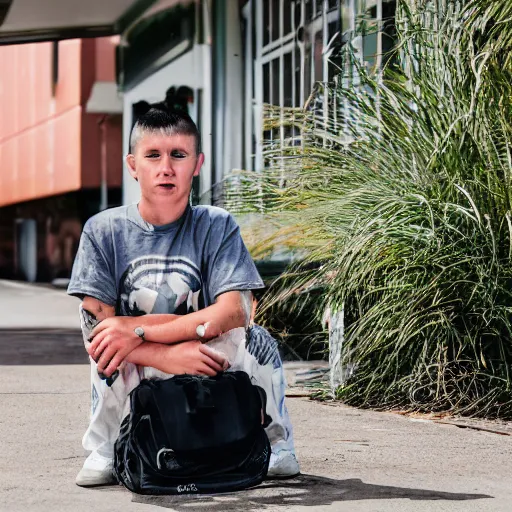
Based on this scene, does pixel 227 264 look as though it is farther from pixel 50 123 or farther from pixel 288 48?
pixel 50 123

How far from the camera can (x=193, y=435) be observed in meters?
4.10

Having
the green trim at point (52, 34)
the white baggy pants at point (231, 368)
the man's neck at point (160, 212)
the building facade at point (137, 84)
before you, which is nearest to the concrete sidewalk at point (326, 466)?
the white baggy pants at point (231, 368)

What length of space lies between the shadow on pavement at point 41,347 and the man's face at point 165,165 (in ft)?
14.6

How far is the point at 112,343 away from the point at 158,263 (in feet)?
1.08

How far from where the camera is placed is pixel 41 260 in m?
18.3

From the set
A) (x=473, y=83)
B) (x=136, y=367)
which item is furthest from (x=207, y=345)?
(x=473, y=83)

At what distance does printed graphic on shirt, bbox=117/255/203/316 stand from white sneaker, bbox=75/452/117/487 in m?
0.51

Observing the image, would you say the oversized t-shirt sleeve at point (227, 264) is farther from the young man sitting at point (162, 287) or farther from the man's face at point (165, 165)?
the man's face at point (165, 165)

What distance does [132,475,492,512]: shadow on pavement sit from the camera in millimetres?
4156

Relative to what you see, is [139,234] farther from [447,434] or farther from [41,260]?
[41,260]

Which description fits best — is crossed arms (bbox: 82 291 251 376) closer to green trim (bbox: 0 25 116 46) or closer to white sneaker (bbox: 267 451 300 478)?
white sneaker (bbox: 267 451 300 478)

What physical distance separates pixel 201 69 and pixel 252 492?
6.87 m

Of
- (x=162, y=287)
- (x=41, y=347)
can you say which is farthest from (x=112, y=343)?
(x=41, y=347)

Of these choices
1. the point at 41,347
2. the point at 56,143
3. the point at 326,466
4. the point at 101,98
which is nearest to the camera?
the point at 326,466
